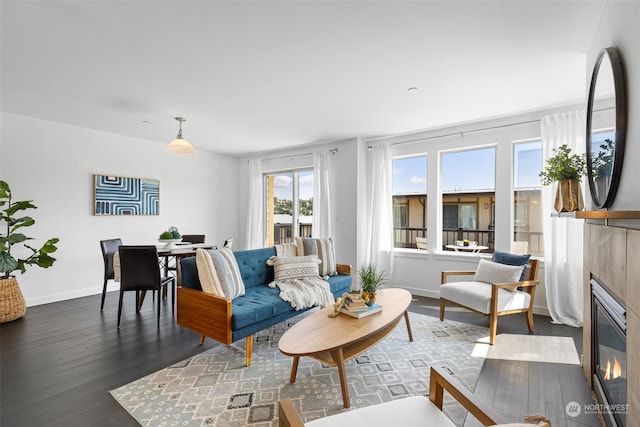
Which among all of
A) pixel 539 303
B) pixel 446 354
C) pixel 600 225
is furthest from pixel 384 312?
pixel 539 303

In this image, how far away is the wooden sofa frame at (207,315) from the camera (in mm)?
2438

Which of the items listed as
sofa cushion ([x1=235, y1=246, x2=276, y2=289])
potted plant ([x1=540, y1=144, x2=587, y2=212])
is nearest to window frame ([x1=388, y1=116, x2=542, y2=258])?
potted plant ([x1=540, y1=144, x2=587, y2=212])

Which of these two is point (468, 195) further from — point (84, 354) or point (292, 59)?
point (84, 354)

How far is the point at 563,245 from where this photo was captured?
3.53m

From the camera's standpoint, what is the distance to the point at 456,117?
3992 millimetres

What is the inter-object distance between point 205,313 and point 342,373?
51.4 inches

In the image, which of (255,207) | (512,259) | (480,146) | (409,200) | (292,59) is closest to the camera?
(292,59)

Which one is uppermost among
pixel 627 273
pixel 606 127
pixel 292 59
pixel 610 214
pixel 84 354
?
pixel 292 59

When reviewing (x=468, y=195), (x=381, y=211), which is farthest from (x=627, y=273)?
(x=381, y=211)

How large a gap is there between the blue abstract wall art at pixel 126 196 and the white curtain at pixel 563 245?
5.86 metres

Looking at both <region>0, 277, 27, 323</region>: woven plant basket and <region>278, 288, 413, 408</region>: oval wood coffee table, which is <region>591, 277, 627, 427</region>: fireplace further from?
<region>0, 277, 27, 323</region>: woven plant basket

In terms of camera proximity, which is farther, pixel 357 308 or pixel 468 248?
pixel 468 248

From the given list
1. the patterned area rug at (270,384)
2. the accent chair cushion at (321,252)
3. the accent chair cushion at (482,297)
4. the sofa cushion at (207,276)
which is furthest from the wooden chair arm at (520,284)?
the sofa cushion at (207,276)

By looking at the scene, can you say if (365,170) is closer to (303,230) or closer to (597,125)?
(303,230)
